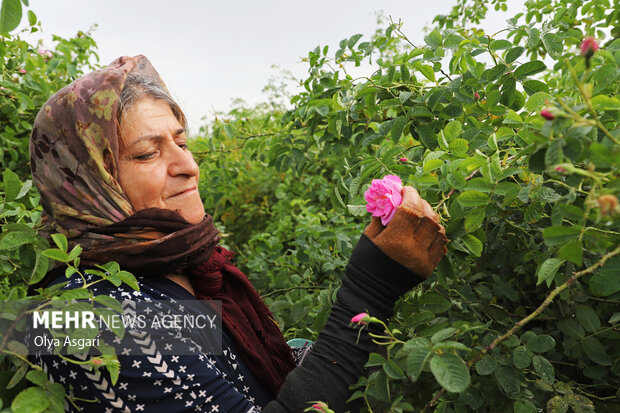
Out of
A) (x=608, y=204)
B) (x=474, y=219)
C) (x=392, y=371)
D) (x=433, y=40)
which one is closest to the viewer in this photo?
(x=608, y=204)

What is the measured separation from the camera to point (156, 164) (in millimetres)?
1435

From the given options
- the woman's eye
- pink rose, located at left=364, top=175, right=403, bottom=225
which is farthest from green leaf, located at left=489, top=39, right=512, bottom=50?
the woman's eye

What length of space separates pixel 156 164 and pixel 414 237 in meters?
0.79

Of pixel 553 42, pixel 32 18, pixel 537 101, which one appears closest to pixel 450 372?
pixel 537 101

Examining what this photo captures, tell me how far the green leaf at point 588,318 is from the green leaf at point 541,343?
0.16 metres

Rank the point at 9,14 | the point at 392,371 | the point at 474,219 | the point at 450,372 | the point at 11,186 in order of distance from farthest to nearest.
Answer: the point at 11,186 → the point at 474,219 → the point at 392,371 → the point at 450,372 → the point at 9,14

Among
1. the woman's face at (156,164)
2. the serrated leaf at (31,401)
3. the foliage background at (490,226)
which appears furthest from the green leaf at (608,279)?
the serrated leaf at (31,401)

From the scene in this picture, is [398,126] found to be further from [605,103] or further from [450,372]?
[450,372]

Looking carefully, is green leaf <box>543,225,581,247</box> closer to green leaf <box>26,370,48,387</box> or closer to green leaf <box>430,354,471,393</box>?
green leaf <box>430,354,471,393</box>

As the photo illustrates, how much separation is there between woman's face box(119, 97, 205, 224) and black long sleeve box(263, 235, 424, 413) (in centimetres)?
57

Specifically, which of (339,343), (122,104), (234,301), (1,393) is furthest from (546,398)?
(122,104)

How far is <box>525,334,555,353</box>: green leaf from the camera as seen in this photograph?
117 cm

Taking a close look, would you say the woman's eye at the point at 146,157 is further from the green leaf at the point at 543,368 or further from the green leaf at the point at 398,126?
the green leaf at the point at 543,368

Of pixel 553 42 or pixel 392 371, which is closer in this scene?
pixel 392 371
